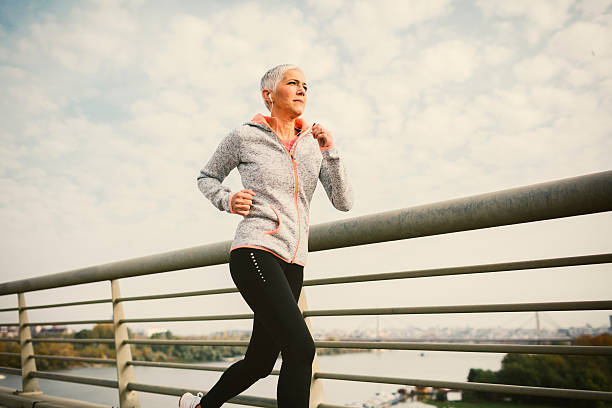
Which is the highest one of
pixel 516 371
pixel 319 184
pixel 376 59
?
pixel 376 59

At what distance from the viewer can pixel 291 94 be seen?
1975 millimetres

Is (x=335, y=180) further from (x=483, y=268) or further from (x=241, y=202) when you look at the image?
(x=483, y=268)

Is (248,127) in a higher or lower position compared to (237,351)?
higher

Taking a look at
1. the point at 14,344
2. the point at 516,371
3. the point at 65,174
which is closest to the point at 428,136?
the point at 516,371

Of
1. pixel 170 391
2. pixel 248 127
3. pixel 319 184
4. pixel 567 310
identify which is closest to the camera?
pixel 567 310

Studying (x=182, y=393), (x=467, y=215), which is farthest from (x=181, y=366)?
(x=467, y=215)

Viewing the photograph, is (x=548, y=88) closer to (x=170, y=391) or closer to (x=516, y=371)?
(x=516, y=371)

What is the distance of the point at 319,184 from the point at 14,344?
4037 millimetres

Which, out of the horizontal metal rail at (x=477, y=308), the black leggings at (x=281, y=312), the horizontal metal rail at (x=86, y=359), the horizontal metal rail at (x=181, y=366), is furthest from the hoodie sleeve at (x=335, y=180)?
the horizontal metal rail at (x=86, y=359)

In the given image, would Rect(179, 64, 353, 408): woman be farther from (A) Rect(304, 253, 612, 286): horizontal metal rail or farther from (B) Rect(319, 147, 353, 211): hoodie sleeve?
(A) Rect(304, 253, 612, 286): horizontal metal rail

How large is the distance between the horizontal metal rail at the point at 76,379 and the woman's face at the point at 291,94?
7.11ft

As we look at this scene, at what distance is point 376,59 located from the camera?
54438 millimetres

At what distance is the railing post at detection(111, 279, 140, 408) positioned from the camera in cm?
299

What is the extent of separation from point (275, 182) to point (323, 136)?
0.26 metres
